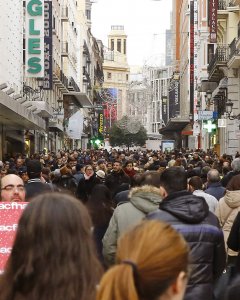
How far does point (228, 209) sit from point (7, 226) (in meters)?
3.49

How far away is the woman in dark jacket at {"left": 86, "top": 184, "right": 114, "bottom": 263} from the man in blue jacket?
12.2 ft

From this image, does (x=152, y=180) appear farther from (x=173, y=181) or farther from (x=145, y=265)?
(x=145, y=265)

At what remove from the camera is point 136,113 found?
18562cm

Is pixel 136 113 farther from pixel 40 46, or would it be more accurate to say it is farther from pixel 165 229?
pixel 165 229

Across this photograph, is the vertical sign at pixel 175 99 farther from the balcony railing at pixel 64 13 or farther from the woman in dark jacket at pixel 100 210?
the woman in dark jacket at pixel 100 210

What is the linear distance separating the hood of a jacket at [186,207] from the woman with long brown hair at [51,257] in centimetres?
261

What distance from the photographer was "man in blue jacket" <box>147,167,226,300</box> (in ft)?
19.4

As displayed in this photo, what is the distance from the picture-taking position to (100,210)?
10.0m

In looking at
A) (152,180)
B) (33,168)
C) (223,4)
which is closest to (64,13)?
(223,4)

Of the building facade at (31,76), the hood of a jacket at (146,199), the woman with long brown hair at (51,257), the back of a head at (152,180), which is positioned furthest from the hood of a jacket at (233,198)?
the building facade at (31,76)

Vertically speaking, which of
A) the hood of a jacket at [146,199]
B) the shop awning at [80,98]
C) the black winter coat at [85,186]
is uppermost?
the shop awning at [80,98]

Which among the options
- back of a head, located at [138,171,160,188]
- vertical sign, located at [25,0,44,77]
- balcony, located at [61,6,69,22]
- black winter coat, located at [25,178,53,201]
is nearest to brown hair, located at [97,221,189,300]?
back of a head, located at [138,171,160,188]

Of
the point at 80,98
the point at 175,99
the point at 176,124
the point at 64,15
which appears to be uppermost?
the point at 64,15

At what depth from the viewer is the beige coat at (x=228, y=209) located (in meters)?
9.38
